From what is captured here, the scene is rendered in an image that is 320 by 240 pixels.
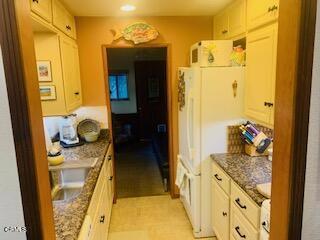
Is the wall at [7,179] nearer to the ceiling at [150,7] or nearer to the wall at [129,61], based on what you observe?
the ceiling at [150,7]

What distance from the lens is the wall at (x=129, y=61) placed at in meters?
6.29

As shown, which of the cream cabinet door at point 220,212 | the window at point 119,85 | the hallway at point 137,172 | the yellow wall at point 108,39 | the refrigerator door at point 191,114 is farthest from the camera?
the window at point 119,85

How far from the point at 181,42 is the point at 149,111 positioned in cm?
341

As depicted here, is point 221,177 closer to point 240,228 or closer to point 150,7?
point 240,228

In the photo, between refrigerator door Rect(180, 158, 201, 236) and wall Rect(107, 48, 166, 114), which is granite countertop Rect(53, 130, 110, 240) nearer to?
refrigerator door Rect(180, 158, 201, 236)

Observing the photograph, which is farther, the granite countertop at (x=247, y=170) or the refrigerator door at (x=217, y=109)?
the refrigerator door at (x=217, y=109)

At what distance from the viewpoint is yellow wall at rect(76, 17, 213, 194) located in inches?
125

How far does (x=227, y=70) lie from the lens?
2486mm

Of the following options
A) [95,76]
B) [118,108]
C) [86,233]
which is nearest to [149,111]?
[118,108]

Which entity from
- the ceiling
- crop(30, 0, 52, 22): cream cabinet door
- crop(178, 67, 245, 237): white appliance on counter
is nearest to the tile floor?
crop(178, 67, 245, 237): white appliance on counter

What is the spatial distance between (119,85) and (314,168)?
19.9 feet

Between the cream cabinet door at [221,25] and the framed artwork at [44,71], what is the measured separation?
1.81 m

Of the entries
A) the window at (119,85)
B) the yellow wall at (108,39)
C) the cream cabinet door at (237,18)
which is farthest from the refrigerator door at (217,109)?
the window at (119,85)

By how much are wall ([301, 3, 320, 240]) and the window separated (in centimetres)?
600
